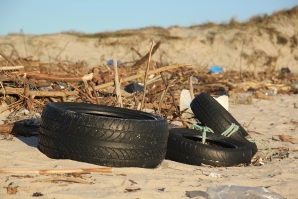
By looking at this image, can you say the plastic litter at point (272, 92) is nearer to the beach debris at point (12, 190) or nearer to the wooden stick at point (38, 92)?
the wooden stick at point (38, 92)

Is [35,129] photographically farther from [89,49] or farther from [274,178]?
[89,49]

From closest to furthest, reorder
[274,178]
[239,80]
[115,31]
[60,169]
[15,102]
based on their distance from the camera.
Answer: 1. [60,169]
2. [274,178]
3. [15,102]
4. [239,80]
5. [115,31]

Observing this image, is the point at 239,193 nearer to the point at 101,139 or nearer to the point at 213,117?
the point at 101,139

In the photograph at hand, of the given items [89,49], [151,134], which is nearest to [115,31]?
[89,49]

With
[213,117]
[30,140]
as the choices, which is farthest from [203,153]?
[30,140]

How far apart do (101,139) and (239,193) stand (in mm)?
1253

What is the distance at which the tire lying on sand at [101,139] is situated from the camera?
14.5ft

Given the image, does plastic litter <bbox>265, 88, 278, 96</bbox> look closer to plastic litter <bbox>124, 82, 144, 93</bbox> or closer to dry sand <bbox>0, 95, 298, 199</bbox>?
plastic litter <bbox>124, 82, 144, 93</bbox>

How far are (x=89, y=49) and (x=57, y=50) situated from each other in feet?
5.44

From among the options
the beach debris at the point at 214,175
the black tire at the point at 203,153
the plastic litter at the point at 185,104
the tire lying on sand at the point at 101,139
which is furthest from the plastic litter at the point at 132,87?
the beach debris at the point at 214,175

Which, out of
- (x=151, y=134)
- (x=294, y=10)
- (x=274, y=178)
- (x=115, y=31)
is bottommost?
(x=274, y=178)

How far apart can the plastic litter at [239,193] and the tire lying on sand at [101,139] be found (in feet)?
2.81

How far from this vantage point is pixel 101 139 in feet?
14.5

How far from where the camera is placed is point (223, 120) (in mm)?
6258
